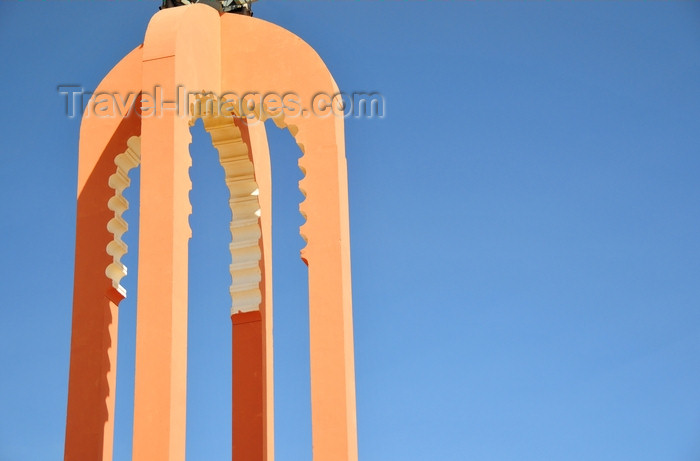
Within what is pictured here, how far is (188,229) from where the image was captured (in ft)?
32.6

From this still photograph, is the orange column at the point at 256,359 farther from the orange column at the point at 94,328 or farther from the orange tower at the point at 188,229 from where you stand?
the orange column at the point at 94,328

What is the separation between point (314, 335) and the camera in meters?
9.88

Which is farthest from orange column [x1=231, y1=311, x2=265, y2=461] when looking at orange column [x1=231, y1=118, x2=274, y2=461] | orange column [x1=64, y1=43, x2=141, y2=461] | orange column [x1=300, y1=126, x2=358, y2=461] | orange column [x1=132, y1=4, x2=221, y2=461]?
orange column [x1=132, y1=4, x2=221, y2=461]

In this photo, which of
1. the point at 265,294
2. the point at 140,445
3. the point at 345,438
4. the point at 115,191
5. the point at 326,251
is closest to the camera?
the point at 140,445

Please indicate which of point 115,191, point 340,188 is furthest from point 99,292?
point 340,188

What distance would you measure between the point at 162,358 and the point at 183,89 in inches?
115

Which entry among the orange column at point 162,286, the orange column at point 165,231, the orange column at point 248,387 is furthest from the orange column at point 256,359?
the orange column at point 162,286

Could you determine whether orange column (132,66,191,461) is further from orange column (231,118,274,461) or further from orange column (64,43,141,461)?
orange column (231,118,274,461)

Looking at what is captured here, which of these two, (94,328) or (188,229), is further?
(94,328)

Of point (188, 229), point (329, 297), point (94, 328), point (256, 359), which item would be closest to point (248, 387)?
point (256, 359)

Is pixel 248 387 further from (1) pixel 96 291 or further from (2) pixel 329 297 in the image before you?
(2) pixel 329 297

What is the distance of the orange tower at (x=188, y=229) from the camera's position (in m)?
9.28

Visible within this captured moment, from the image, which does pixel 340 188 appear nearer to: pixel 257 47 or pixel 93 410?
pixel 257 47

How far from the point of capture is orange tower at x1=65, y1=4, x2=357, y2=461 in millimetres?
9281
